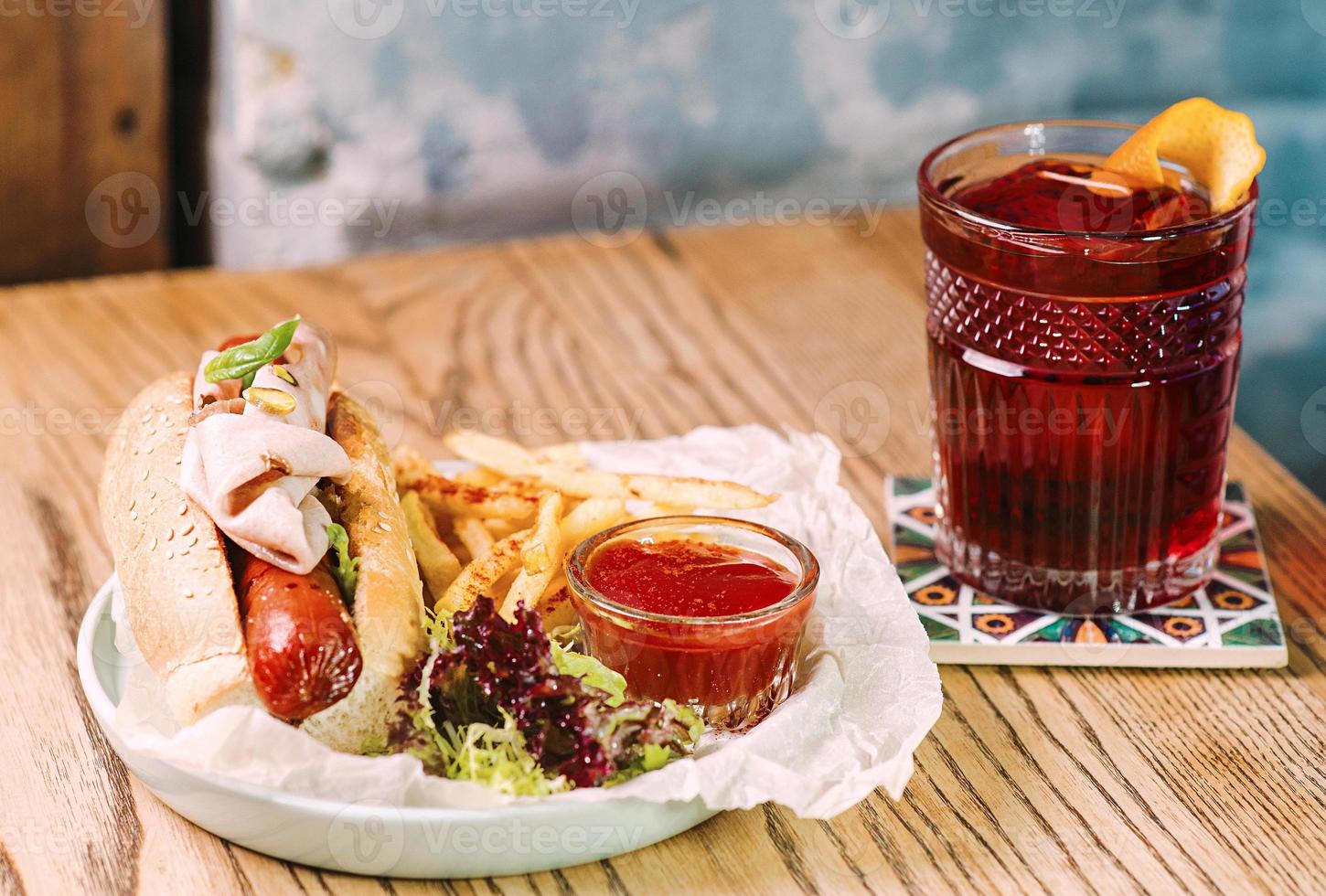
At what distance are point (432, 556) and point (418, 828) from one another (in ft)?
1.94

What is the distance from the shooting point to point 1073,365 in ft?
6.56

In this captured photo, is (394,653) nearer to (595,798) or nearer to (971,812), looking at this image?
(595,798)

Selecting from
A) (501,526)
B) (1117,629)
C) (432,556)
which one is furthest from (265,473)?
(1117,629)

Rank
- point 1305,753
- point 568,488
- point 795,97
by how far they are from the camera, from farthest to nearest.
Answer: point 795,97
point 568,488
point 1305,753

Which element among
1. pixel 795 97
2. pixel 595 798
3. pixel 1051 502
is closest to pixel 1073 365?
pixel 1051 502

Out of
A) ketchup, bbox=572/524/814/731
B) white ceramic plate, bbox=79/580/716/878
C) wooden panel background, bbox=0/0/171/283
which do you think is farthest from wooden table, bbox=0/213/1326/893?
wooden panel background, bbox=0/0/171/283

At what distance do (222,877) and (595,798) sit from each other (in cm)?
45

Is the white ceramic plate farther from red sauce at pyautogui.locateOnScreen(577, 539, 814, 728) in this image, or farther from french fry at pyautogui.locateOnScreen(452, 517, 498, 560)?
french fry at pyautogui.locateOnScreen(452, 517, 498, 560)

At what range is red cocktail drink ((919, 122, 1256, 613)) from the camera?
195 centimetres

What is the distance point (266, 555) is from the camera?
1.76 meters

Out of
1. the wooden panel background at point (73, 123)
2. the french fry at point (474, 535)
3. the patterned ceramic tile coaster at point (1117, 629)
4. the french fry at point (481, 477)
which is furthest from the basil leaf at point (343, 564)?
the wooden panel background at point (73, 123)

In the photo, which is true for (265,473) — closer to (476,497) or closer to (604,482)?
(476,497)

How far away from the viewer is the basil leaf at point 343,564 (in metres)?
1.85

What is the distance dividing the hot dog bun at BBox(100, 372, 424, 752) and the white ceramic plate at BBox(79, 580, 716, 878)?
0.42ft
